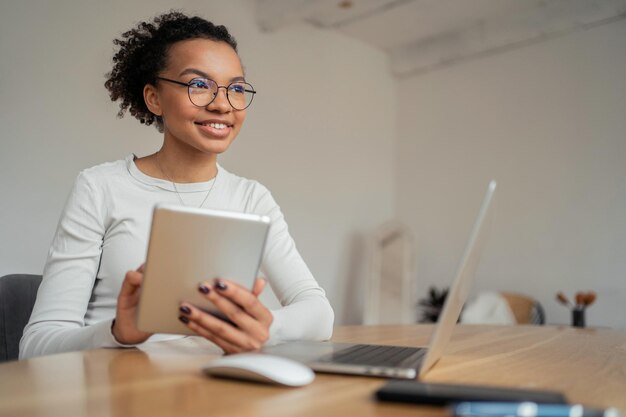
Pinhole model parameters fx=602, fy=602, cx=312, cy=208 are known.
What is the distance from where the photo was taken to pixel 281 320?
1214mm

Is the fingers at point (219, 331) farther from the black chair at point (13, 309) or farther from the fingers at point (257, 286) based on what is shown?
the black chair at point (13, 309)

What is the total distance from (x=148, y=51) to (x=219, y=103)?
0.32 metres

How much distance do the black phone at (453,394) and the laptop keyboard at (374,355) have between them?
0.18 metres

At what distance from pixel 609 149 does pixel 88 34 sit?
12.1 feet

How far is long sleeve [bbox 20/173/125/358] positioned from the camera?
3.92 feet

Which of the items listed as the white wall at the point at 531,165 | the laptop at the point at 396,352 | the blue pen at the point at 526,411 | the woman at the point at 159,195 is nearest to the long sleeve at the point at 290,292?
the woman at the point at 159,195

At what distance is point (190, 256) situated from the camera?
93cm

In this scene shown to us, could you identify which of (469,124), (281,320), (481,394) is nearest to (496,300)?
(469,124)

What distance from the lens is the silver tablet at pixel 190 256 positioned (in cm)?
90

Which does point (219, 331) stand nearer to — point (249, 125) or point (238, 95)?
point (238, 95)

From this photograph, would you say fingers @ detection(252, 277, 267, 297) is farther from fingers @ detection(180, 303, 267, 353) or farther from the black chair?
the black chair

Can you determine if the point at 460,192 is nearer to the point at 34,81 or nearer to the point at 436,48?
the point at 436,48

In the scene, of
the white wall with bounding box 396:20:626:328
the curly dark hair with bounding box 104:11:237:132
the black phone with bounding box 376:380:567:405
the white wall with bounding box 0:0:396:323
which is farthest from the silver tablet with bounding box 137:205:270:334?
the white wall with bounding box 396:20:626:328

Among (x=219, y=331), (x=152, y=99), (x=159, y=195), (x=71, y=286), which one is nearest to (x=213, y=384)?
(x=219, y=331)
